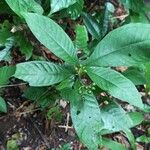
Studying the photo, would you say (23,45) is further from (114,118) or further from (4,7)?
(114,118)

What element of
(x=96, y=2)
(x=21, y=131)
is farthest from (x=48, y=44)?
(x=96, y=2)

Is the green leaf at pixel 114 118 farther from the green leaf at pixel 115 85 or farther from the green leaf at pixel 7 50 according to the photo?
the green leaf at pixel 7 50

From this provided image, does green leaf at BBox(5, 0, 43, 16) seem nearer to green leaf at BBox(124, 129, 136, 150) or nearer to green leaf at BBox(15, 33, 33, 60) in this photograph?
green leaf at BBox(15, 33, 33, 60)

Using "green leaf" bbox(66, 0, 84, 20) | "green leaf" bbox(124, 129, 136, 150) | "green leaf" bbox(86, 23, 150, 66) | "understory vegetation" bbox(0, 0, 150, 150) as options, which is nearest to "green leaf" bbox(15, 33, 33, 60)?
"understory vegetation" bbox(0, 0, 150, 150)

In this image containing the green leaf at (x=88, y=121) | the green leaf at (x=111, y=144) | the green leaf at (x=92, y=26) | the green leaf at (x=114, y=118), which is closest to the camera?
the green leaf at (x=88, y=121)

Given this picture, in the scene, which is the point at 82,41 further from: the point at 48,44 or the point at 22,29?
the point at 22,29

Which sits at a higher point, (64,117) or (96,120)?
(96,120)

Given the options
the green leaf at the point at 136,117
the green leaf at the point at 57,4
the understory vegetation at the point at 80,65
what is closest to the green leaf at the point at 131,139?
the green leaf at the point at 136,117
